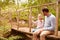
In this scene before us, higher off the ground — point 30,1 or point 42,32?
point 30,1

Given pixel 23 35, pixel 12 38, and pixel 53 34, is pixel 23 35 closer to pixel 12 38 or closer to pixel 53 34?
pixel 12 38

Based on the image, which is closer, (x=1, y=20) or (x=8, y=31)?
(x=8, y=31)

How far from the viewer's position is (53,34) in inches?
270

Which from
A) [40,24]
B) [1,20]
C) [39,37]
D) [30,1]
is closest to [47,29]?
[39,37]

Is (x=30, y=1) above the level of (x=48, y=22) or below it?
above

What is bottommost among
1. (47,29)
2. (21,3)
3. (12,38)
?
(12,38)

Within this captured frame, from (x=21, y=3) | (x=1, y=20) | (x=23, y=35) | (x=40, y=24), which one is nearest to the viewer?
(x=40, y=24)

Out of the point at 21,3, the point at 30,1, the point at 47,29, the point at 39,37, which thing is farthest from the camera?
the point at 21,3

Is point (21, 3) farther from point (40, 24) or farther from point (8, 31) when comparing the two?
point (40, 24)

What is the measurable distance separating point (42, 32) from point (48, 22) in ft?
1.28

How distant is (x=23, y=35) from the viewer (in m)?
10.4

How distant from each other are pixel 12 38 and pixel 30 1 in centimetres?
568

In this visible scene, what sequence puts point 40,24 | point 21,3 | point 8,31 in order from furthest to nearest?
1. point 21,3
2. point 8,31
3. point 40,24

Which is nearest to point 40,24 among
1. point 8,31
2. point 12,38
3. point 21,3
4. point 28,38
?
point 28,38
